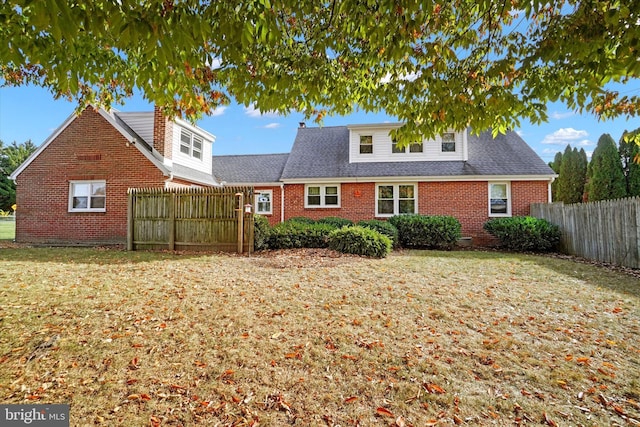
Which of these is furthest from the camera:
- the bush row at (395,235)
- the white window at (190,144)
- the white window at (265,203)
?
the white window at (265,203)

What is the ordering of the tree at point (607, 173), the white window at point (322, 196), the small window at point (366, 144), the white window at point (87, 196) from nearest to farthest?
the white window at point (87, 196), the white window at point (322, 196), the small window at point (366, 144), the tree at point (607, 173)

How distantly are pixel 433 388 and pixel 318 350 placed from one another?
116cm

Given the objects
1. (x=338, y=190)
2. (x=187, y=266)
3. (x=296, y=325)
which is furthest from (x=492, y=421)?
(x=338, y=190)

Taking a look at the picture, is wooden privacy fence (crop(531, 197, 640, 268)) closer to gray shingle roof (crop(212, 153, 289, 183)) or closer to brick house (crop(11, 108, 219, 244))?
gray shingle roof (crop(212, 153, 289, 183))

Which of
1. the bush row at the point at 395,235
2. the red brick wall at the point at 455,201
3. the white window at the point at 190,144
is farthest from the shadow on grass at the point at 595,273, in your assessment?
the white window at the point at 190,144

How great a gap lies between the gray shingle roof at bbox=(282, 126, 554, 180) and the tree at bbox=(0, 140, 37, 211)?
34.3 meters

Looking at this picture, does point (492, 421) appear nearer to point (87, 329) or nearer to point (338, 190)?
point (87, 329)

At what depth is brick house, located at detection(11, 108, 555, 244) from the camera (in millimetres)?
13016

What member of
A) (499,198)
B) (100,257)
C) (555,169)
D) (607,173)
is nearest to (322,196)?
(499,198)

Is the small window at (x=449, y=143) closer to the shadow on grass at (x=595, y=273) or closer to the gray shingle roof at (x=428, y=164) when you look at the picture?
the gray shingle roof at (x=428, y=164)

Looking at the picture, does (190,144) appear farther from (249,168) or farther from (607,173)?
(607,173)

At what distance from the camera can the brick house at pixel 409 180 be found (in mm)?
14227

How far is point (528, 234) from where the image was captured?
1135cm

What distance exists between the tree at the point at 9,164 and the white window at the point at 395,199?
126 ft
